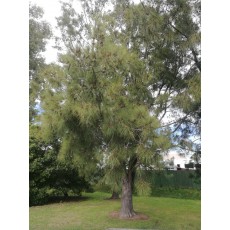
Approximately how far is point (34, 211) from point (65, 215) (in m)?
0.62

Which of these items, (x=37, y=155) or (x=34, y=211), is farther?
(x=37, y=155)

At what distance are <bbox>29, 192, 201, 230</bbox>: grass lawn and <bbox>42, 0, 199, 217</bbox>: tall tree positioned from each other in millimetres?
317

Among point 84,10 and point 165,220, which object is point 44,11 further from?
point 165,220

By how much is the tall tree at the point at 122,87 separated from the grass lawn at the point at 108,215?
12.5 inches

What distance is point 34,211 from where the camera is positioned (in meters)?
4.36

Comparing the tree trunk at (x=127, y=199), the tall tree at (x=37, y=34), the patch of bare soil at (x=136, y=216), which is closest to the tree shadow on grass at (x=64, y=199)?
the patch of bare soil at (x=136, y=216)

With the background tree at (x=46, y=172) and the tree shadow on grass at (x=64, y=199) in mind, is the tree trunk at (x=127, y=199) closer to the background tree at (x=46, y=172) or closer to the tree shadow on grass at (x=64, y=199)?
the background tree at (x=46, y=172)

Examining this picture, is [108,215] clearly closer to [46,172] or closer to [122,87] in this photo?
[46,172]

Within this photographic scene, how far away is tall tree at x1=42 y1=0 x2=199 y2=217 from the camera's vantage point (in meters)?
2.66

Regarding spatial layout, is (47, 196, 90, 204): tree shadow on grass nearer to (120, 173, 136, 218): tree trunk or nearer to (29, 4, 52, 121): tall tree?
(120, 173, 136, 218): tree trunk

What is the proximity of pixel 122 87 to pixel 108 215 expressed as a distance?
1753 mm

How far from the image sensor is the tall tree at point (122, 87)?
8.73 ft

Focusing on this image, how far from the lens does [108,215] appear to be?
12.4 feet
